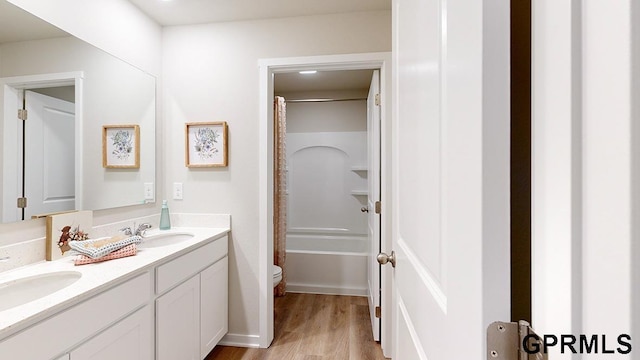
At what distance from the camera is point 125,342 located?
1239 mm

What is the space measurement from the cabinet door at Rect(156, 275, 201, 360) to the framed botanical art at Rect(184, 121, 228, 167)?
85 cm

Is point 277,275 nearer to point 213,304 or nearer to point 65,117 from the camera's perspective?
point 213,304

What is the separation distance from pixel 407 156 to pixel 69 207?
1.76 metres

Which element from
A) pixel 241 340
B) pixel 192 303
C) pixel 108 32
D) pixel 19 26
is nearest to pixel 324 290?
pixel 241 340

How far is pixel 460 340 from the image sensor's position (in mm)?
440

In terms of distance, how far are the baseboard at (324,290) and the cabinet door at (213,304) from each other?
1090 mm

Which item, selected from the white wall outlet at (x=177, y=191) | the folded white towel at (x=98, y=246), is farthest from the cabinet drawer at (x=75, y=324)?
the white wall outlet at (x=177, y=191)

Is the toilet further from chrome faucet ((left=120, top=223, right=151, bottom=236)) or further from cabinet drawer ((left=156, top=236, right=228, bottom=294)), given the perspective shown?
chrome faucet ((left=120, top=223, right=151, bottom=236))

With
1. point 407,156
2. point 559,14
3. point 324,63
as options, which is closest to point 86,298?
point 407,156

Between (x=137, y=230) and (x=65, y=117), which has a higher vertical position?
(x=65, y=117)

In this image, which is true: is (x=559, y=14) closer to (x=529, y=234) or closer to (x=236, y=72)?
(x=529, y=234)

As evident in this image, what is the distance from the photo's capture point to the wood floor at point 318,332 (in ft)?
6.68

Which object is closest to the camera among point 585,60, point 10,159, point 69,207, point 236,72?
point 585,60

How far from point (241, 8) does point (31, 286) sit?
1926 millimetres
